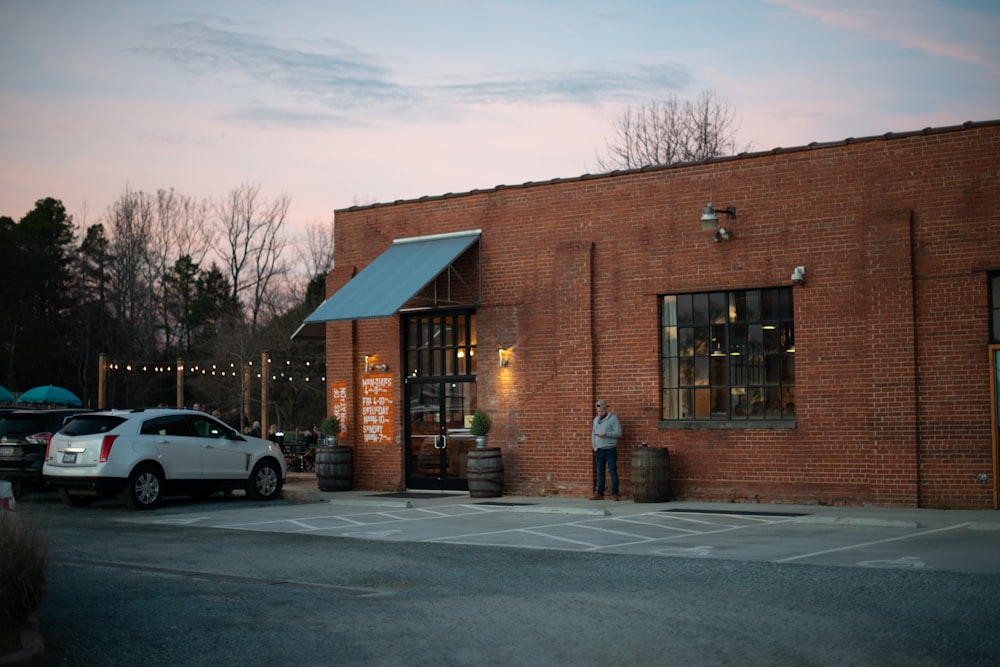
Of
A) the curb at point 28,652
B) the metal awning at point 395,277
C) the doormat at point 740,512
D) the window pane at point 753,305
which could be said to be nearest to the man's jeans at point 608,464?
the doormat at point 740,512

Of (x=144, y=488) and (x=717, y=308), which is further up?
(x=717, y=308)

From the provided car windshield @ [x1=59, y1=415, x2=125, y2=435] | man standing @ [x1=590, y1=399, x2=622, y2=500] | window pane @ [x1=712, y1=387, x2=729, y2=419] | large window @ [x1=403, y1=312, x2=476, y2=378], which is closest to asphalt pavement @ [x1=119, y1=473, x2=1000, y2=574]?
man standing @ [x1=590, y1=399, x2=622, y2=500]

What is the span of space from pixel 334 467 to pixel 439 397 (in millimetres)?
2639

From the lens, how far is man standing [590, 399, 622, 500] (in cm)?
1938

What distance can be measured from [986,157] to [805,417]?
191 inches

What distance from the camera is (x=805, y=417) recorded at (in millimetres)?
18125

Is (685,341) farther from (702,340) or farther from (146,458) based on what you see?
(146,458)

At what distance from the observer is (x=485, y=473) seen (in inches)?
818

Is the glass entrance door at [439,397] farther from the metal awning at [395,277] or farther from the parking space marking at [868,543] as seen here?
the parking space marking at [868,543]

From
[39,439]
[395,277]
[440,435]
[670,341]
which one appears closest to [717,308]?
[670,341]

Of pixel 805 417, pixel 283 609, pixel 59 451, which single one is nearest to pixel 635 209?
pixel 805 417

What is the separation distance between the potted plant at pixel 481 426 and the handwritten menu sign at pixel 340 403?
3.53 m

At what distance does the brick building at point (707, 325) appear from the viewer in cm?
1703

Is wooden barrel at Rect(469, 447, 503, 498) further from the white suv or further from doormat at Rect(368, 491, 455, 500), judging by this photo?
the white suv
